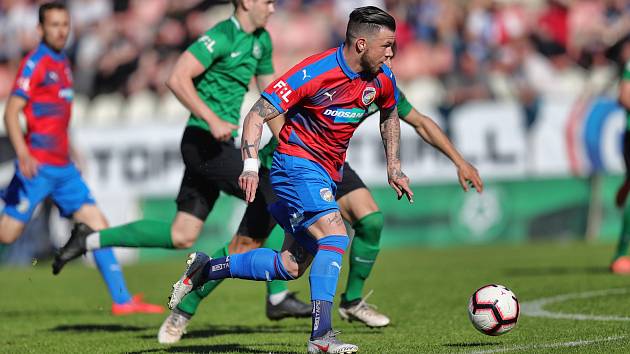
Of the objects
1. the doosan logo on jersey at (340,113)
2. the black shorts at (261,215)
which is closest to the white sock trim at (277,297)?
the black shorts at (261,215)

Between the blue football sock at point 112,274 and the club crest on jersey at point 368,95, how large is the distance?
4501mm

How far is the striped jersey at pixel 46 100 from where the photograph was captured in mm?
10227

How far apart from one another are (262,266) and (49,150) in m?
4.68

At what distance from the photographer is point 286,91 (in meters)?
6.30

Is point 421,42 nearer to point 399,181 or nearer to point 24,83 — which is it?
point 24,83

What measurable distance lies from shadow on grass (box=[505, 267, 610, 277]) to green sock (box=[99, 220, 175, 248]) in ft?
17.1

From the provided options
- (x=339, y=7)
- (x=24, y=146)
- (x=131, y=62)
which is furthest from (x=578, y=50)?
(x=24, y=146)

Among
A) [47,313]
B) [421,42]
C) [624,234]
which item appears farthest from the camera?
[421,42]

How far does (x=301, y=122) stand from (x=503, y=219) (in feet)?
43.7

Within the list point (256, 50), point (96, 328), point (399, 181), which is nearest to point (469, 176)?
point (399, 181)

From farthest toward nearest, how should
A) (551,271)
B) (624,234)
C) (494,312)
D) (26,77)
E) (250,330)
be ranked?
(551,271) < (624,234) < (26,77) < (250,330) < (494,312)

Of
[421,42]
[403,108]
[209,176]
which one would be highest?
[403,108]

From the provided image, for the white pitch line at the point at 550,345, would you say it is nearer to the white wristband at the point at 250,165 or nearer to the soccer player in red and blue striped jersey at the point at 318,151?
the soccer player in red and blue striped jersey at the point at 318,151

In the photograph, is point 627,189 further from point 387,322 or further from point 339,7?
point 339,7
